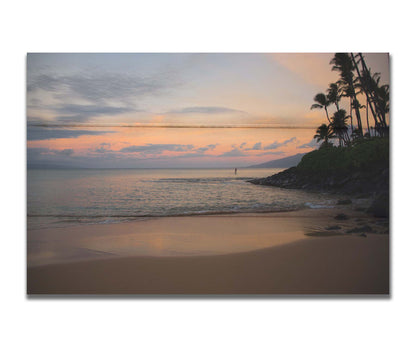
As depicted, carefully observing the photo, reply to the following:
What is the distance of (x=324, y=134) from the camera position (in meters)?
2.88

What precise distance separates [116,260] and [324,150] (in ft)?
7.95

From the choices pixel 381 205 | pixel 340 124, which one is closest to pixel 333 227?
pixel 381 205

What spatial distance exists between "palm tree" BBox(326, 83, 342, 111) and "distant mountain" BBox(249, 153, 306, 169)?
2.03ft

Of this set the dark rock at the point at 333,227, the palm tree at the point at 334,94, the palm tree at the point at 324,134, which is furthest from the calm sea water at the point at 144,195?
the palm tree at the point at 334,94

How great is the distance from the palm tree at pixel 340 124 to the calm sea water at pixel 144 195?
27.0 inches

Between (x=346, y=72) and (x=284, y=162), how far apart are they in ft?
3.60

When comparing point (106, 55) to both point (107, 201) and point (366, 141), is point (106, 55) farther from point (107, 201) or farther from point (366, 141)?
point (366, 141)

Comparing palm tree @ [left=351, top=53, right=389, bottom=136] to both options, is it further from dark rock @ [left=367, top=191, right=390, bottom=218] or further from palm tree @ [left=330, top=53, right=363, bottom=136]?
dark rock @ [left=367, top=191, right=390, bottom=218]

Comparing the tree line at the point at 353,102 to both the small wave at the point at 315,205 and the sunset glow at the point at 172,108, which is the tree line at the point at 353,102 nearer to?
the sunset glow at the point at 172,108

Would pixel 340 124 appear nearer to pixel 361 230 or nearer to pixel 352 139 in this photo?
pixel 352 139

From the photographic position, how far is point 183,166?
300 centimetres

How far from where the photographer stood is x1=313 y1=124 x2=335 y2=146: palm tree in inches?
112

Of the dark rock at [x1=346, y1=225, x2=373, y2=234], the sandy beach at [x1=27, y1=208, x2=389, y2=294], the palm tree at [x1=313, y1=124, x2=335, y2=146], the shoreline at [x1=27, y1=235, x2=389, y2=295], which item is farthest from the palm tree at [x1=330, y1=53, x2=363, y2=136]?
the shoreline at [x1=27, y1=235, x2=389, y2=295]

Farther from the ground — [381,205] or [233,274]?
[381,205]
